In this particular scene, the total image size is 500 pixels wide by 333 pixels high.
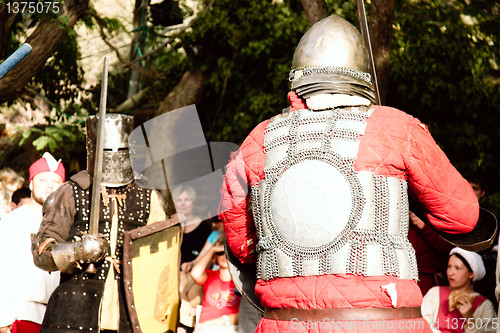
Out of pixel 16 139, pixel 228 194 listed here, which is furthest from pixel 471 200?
pixel 16 139

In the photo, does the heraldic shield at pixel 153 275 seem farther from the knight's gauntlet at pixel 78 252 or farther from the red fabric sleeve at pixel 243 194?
the red fabric sleeve at pixel 243 194

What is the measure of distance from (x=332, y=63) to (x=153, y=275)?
5.69 ft

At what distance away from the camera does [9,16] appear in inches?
232

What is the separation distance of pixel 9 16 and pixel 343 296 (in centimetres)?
451

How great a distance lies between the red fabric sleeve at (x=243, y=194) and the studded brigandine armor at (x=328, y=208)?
0.31 ft

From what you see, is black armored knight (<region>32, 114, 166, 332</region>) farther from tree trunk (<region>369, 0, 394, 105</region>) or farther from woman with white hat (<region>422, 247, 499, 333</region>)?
tree trunk (<region>369, 0, 394, 105</region>)

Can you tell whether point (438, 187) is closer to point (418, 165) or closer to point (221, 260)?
point (418, 165)

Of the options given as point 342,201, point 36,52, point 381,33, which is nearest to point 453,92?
point 381,33

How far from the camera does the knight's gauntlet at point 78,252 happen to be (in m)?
3.49

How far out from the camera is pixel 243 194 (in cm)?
296

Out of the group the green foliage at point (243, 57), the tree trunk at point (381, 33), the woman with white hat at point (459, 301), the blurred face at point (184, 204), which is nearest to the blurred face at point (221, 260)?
the blurred face at point (184, 204)

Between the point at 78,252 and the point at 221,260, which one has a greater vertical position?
the point at 78,252

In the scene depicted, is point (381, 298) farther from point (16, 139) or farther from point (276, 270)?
point (16, 139)

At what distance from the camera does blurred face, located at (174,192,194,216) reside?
236 inches
